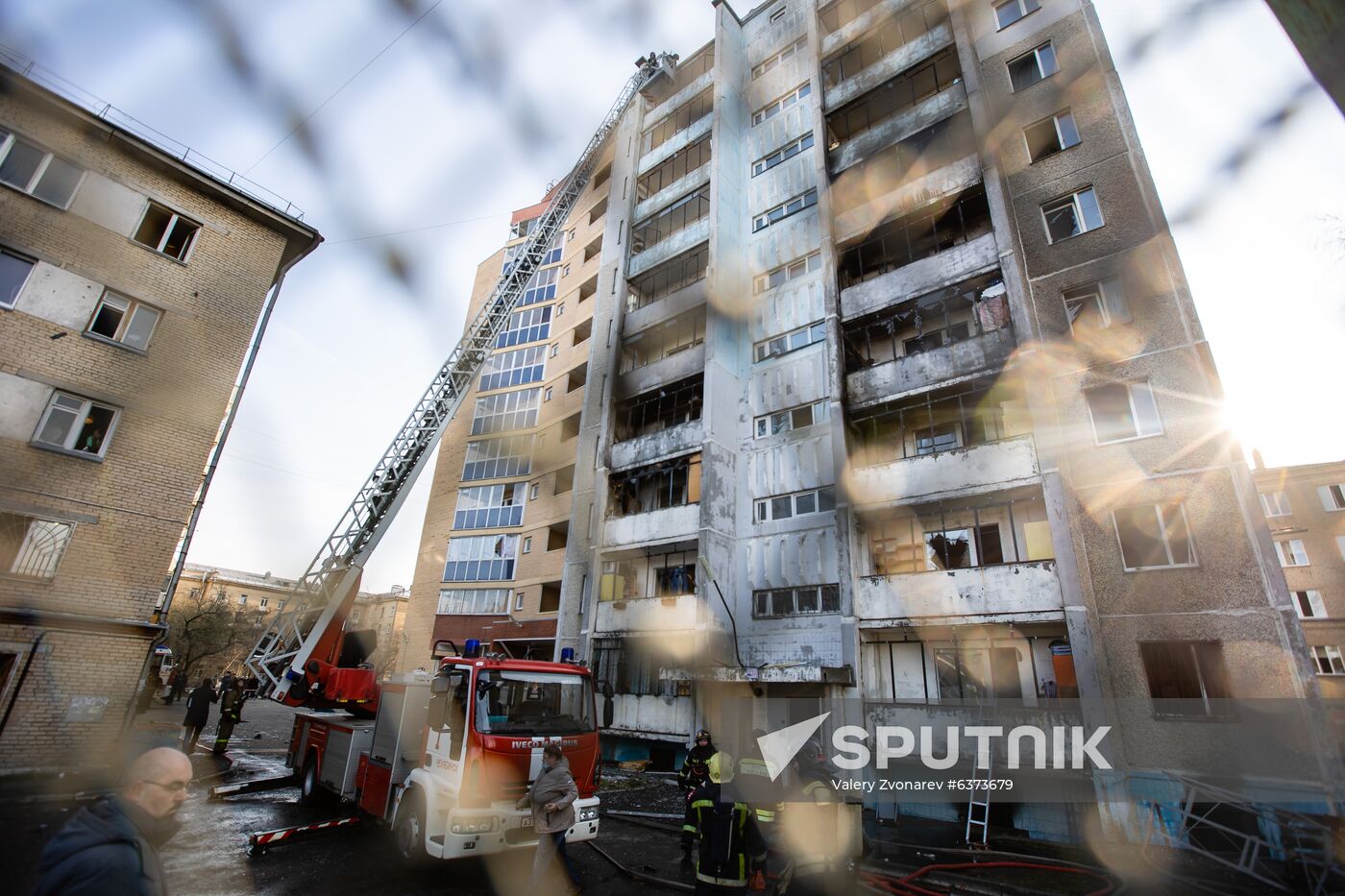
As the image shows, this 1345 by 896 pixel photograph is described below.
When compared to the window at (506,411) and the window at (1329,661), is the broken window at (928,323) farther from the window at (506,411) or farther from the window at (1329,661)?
the window at (1329,661)

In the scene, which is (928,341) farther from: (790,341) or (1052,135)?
(1052,135)

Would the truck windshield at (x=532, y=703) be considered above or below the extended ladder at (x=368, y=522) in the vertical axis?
below

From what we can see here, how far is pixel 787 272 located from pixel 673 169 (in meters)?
9.41

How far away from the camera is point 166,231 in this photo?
1536 cm

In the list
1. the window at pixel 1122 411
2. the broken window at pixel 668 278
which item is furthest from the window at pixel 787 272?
the window at pixel 1122 411

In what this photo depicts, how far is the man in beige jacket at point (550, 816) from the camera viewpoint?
678cm

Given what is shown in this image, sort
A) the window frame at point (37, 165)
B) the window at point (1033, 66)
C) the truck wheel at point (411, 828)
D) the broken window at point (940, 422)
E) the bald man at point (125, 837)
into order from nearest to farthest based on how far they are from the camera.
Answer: the bald man at point (125, 837)
the truck wheel at point (411, 828)
the window frame at point (37, 165)
the broken window at point (940, 422)
the window at point (1033, 66)

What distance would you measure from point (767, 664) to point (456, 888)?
11503mm

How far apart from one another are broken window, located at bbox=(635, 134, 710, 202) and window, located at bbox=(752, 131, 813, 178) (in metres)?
2.39

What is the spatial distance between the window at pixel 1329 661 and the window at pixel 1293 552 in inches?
192

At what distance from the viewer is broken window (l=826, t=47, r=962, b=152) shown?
2002cm

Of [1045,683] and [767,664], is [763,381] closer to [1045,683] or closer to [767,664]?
[767,664]

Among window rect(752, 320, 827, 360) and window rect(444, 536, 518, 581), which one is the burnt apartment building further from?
window rect(444, 536, 518, 581)

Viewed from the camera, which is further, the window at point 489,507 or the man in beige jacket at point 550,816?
the window at point 489,507
